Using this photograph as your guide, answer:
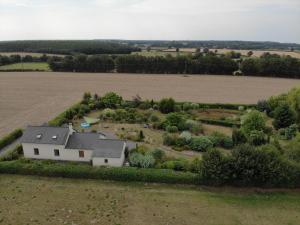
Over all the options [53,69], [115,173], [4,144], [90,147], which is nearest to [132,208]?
[115,173]

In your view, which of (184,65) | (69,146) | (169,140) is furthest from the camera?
(184,65)

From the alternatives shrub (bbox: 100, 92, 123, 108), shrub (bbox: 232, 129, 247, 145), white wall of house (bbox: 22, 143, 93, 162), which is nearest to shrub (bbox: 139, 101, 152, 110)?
shrub (bbox: 100, 92, 123, 108)

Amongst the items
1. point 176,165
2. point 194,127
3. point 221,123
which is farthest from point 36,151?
point 221,123

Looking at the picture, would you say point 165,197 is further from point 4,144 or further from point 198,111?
point 198,111

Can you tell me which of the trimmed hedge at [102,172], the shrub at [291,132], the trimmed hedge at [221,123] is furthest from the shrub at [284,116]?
the trimmed hedge at [102,172]

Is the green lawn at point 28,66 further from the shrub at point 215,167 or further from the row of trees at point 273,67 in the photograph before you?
the shrub at point 215,167

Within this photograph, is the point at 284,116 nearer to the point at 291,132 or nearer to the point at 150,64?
the point at 291,132
